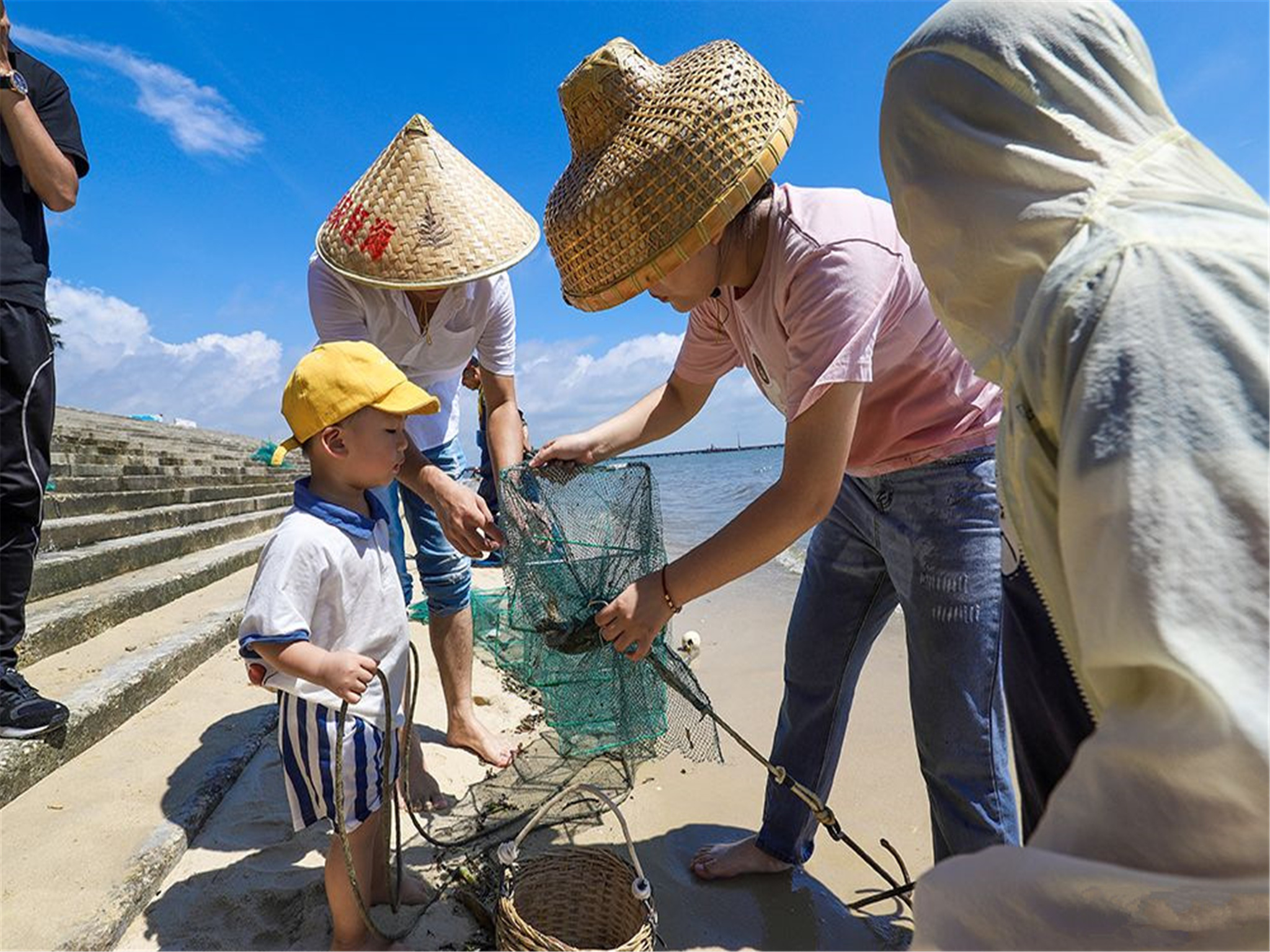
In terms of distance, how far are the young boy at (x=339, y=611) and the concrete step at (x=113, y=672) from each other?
1.06 metres

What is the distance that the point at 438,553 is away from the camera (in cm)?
298

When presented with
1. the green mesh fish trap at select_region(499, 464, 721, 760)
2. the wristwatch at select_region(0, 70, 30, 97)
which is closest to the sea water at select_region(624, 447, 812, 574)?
the green mesh fish trap at select_region(499, 464, 721, 760)

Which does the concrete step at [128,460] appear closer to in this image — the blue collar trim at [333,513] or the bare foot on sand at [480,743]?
the bare foot on sand at [480,743]

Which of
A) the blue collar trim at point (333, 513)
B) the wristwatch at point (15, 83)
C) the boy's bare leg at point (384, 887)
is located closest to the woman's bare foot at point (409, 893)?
the boy's bare leg at point (384, 887)

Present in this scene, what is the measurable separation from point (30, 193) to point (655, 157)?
7.90 ft

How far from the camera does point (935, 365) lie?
1845 millimetres

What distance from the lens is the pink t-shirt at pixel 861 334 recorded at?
63.8 inches

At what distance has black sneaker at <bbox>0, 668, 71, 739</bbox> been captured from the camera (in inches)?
94.8

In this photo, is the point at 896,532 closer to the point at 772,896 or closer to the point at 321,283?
the point at 772,896

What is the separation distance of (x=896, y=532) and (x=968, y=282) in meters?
1.14

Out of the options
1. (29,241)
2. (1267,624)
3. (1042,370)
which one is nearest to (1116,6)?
(1042,370)

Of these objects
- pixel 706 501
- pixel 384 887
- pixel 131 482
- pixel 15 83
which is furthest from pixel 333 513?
pixel 706 501

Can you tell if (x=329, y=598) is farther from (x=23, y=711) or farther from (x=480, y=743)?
(x=480, y=743)

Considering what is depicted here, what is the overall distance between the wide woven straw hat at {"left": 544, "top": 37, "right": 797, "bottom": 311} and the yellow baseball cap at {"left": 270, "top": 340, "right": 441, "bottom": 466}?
67 centimetres
